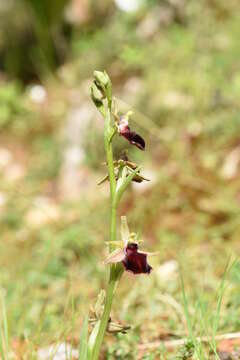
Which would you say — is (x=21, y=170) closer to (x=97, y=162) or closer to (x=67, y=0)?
(x=97, y=162)

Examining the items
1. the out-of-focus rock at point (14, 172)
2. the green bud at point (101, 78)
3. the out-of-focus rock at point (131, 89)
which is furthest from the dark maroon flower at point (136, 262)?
the out-of-focus rock at point (14, 172)

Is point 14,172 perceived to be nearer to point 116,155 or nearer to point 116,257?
point 116,155

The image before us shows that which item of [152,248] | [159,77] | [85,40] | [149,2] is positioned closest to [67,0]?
[85,40]

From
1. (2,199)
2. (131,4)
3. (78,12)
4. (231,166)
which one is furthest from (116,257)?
(78,12)

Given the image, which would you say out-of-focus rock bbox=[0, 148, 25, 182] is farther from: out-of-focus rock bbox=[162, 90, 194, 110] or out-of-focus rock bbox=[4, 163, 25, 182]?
out-of-focus rock bbox=[162, 90, 194, 110]

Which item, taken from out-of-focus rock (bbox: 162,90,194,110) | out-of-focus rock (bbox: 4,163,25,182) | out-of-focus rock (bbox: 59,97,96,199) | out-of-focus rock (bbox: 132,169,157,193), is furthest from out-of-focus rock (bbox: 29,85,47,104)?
out-of-focus rock (bbox: 132,169,157,193)

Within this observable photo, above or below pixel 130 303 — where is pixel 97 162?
above

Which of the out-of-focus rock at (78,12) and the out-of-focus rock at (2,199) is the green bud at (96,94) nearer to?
the out-of-focus rock at (2,199)
